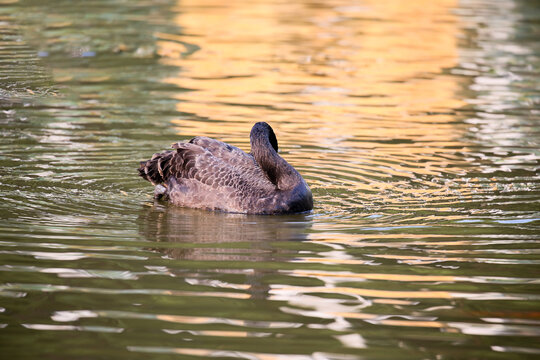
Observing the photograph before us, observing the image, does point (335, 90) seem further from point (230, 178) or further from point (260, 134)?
point (230, 178)

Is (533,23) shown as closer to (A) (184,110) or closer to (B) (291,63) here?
(B) (291,63)

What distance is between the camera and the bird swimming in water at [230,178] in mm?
10109

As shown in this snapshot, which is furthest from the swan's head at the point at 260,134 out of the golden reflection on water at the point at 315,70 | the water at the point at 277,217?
the golden reflection on water at the point at 315,70

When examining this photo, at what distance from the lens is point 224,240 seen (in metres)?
8.95

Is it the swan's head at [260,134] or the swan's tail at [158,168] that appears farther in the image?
the swan's tail at [158,168]

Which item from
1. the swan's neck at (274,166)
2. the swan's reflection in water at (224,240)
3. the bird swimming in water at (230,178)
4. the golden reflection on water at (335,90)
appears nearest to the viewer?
the swan's reflection in water at (224,240)

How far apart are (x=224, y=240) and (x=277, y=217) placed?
4.03ft

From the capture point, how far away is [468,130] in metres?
14.8

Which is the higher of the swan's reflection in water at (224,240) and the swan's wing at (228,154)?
the swan's wing at (228,154)

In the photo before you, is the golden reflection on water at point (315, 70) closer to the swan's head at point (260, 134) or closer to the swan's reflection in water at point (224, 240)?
the swan's head at point (260, 134)

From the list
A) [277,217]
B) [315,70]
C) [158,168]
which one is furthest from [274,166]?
[315,70]

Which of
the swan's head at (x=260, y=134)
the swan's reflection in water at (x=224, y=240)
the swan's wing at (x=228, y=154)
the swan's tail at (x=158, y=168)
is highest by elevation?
the swan's head at (x=260, y=134)

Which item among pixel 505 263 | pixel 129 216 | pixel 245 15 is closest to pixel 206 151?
pixel 129 216

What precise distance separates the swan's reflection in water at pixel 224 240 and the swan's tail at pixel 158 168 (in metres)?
0.37
